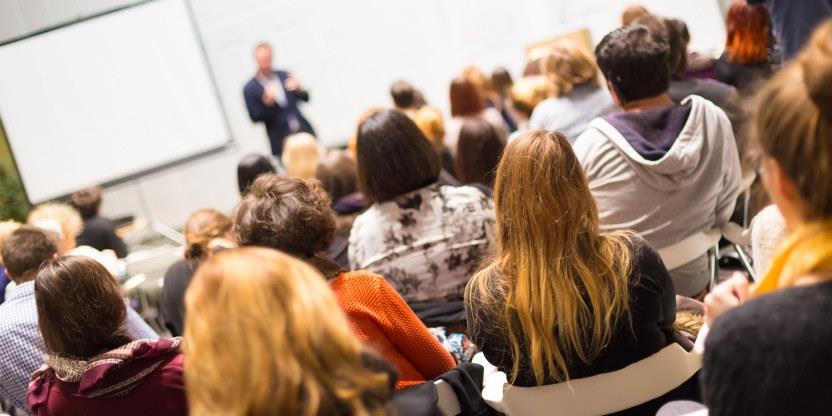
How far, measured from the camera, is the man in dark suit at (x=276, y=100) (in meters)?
7.55

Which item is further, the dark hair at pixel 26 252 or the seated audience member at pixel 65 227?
the seated audience member at pixel 65 227

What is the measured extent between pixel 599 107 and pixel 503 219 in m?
2.32

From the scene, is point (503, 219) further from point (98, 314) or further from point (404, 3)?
point (404, 3)

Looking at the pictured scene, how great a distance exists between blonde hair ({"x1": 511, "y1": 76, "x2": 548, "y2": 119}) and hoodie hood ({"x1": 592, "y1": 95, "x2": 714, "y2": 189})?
2.08 meters

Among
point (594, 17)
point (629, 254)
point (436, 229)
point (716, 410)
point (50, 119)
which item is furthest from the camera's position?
point (594, 17)

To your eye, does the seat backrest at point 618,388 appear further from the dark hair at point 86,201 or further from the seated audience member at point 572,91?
the dark hair at point 86,201

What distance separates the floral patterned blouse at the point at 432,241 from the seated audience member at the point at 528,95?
2.05 meters

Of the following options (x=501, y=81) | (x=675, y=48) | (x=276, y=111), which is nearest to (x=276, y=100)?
(x=276, y=111)

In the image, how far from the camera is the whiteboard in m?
7.68

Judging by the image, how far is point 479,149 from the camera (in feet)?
12.2

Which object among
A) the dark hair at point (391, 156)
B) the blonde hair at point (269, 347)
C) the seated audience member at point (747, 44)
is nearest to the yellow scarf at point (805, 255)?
the blonde hair at point (269, 347)

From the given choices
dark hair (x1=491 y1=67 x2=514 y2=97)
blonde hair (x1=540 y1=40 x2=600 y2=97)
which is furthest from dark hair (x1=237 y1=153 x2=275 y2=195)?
dark hair (x1=491 y1=67 x2=514 y2=97)

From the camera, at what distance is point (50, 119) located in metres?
7.77

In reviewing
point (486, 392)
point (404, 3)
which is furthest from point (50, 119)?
point (486, 392)
